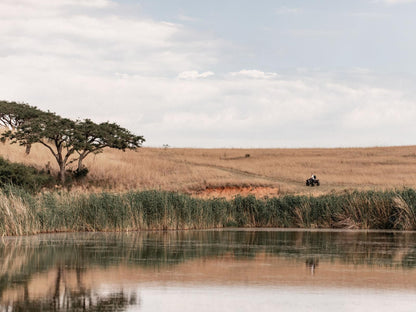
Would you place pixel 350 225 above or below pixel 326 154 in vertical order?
below

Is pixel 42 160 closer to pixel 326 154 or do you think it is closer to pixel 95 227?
pixel 95 227

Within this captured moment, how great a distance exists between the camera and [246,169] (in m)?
71.3

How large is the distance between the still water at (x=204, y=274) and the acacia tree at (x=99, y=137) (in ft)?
88.5

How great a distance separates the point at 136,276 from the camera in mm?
15328

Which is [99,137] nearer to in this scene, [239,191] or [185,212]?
[239,191]

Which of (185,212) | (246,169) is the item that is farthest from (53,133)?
(246,169)

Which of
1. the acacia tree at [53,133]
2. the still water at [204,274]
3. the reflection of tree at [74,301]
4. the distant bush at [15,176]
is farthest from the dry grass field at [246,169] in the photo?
the reflection of tree at [74,301]

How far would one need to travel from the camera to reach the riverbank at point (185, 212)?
26641 mm

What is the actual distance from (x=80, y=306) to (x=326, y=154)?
8308cm

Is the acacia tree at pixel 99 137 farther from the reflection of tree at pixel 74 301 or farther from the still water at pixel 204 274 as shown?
the reflection of tree at pixel 74 301

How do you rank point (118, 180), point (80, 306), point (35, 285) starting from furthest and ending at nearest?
point (118, 180) → point (35, 285) → point (80, 306)

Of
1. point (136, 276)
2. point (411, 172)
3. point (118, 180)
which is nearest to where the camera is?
point (136, 276)

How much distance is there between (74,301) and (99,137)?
4205 centimetres

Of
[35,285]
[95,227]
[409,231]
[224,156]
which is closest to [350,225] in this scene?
[409,231]
